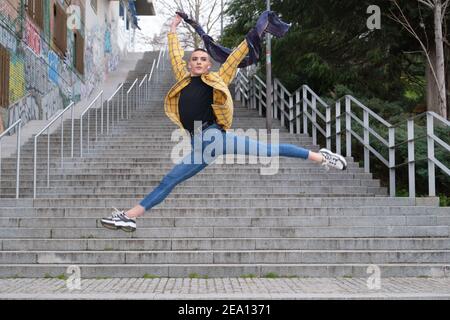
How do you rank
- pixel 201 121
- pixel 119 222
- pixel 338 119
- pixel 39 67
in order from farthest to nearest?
pixel 39 67 < pixel 338 119 < pixel 201 121 < pixel 119 222

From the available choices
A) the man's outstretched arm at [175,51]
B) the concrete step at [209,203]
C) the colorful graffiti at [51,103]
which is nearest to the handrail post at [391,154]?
the concrete step at [209,203]

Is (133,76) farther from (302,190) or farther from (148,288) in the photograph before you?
(148,288)

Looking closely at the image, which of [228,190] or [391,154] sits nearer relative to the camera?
[228,190]

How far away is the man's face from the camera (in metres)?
5.32

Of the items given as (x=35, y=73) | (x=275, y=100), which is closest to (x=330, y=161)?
(x=275, y=100)

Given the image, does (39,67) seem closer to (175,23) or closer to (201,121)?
(175,23)

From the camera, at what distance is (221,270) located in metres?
6.68

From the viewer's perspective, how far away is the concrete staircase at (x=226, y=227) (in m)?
6.78

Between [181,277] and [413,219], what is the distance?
3394mm

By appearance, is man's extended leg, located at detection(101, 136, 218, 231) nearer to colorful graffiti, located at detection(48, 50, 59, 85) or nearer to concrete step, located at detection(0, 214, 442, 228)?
concrete step, located at detection(0, 214, 442, 228)

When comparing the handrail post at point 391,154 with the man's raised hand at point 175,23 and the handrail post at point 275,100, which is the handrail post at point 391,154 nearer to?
the man's raised hand at point 175,23

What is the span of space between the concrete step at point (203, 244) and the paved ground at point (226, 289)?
837 mm

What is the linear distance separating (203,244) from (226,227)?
0.60 meters

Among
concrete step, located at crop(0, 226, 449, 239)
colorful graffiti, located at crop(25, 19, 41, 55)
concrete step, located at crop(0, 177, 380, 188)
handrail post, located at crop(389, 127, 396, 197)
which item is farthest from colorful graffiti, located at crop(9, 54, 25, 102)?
handrail post, located at crop(389, 127, 396, 197)
